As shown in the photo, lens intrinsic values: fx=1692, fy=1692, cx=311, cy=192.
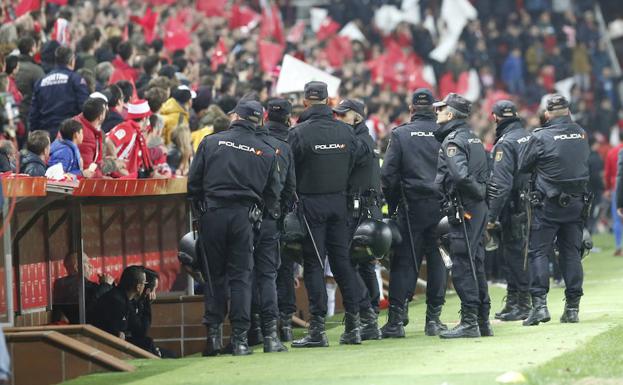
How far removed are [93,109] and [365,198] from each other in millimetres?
2994

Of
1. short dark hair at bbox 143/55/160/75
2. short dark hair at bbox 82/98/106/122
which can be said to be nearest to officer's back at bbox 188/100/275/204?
short dark hair at bbox 82/98/106/122

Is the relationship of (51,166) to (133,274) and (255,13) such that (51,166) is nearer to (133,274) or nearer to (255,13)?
(133,274)

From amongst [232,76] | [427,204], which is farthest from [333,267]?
[232,76]

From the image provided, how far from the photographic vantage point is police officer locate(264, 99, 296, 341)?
49.3 ft

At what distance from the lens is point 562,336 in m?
15.1

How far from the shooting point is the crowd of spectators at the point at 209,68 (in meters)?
17.8

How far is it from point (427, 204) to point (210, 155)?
248 cm

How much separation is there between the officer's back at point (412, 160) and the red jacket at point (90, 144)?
2994mm

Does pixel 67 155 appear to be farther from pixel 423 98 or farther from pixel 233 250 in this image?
pixel 423 98

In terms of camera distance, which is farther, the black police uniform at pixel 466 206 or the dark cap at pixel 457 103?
the dark cap at pixel 457 103

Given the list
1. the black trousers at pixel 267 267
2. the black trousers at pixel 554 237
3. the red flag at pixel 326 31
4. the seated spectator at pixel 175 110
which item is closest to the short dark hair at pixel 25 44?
the seated spectator at pixel 175 110

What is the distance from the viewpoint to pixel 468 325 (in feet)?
49.9

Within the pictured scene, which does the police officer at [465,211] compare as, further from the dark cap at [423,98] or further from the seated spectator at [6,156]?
the seated spectator at [6,156]

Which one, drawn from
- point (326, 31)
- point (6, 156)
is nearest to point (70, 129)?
point (6, 156)
